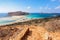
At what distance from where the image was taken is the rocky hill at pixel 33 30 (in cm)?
244

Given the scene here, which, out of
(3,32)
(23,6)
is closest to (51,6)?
(23,6)

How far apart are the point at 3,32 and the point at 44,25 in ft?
3.38

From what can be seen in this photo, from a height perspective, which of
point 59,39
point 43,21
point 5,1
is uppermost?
point 5,1

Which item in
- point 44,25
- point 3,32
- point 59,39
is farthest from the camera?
point 44,25

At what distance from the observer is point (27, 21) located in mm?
2875

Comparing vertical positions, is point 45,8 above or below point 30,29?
above

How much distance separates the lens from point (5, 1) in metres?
2.66

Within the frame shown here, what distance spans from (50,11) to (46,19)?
0.77 ft

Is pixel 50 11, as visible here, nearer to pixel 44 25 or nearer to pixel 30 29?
pixel 44 25

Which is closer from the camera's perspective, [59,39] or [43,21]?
[59,39]

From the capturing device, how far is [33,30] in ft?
9.12

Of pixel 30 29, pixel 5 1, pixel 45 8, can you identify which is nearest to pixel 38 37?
pixel 30 29

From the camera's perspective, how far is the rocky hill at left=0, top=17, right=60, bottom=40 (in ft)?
8.00

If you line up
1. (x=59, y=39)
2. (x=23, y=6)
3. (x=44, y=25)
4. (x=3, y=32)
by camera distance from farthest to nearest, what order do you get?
(x=44, y=25)
(x=23, y=6)
(x=3, y=32)
(x=59, y=39)
